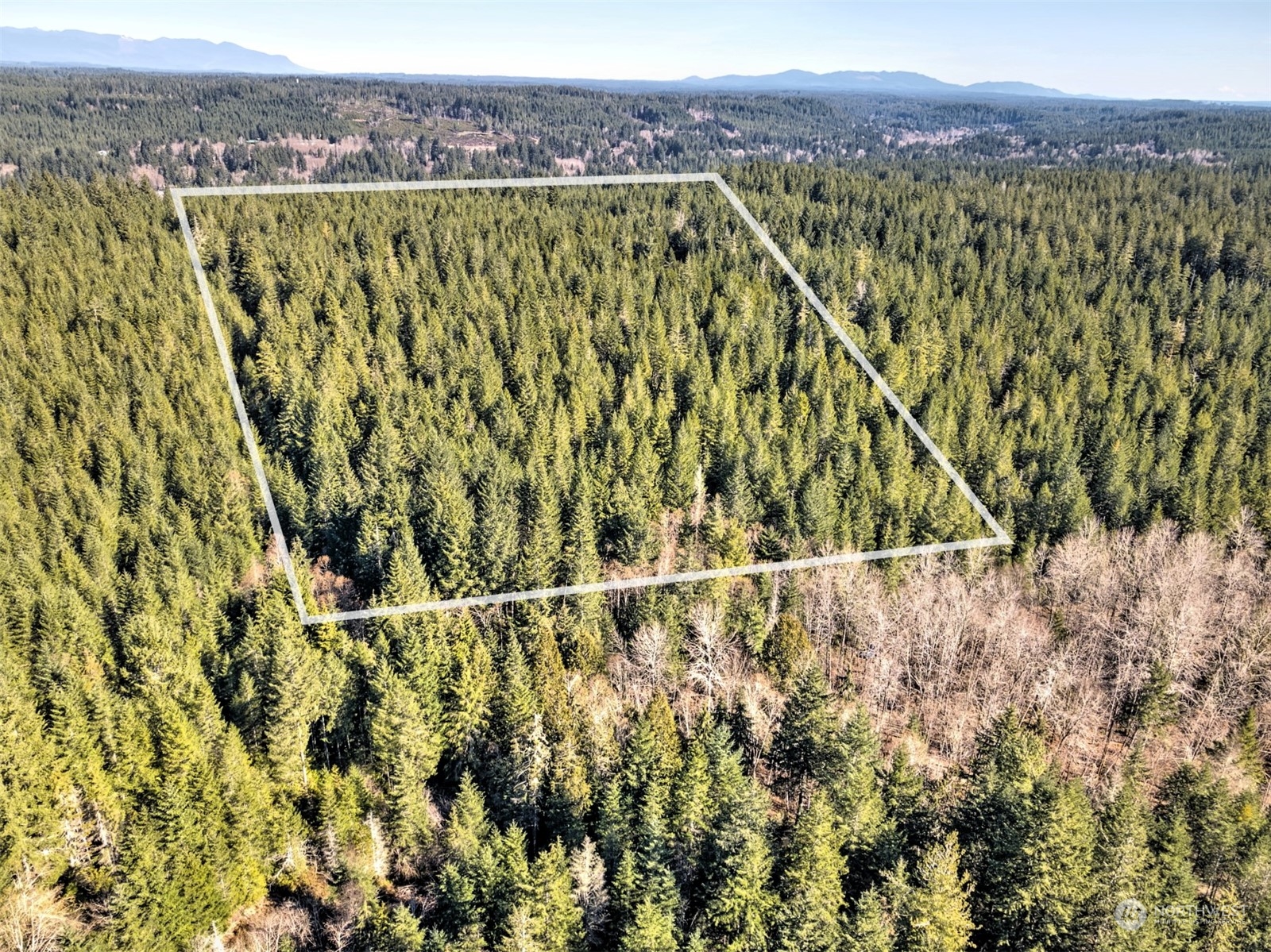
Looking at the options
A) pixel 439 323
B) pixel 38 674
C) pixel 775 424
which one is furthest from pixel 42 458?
pixel 775 424

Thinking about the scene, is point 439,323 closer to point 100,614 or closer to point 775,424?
point 775,424

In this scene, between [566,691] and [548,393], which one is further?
[548,393]
